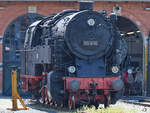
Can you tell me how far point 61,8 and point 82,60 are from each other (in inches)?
429

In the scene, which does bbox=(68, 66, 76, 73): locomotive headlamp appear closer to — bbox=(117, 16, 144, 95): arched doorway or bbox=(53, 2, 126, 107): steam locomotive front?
bbox=(53, 2, 126, 107): steam locomotive front

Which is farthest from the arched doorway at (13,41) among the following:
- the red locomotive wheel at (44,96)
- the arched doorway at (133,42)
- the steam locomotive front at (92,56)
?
the steam locomotive front at (92,56)

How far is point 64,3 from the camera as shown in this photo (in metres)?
24.8

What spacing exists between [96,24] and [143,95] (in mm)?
11282

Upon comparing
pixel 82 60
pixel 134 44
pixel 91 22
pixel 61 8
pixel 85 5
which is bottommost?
pixel 82 60

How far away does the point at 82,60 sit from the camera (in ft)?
47.1

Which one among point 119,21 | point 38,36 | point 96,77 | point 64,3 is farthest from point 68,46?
point 119,21

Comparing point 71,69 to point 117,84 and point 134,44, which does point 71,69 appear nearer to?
point 117,84

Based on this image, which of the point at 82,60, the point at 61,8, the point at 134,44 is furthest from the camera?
the point at 134,44

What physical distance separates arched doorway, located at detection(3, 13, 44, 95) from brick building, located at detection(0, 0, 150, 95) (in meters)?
0.28

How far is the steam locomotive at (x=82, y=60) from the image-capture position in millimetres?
13938

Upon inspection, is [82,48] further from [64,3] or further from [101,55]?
[64,3]

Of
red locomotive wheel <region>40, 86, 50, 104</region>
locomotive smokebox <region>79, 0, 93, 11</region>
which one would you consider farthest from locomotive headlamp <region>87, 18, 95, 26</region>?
red locomotive wheel <region>40, 86, 50, 104</region>

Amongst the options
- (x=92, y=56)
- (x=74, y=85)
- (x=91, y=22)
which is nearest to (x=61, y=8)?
(x=91, y=22)
